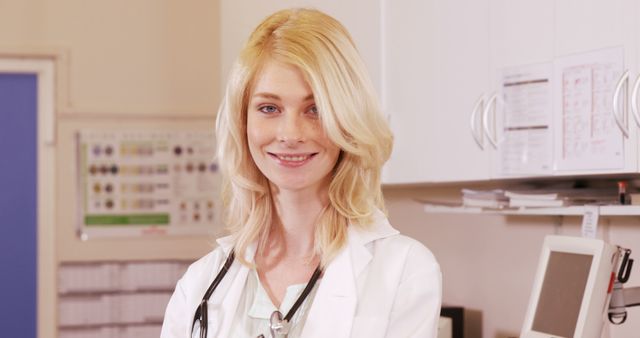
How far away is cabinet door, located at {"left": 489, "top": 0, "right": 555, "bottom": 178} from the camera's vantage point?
2.03 meters

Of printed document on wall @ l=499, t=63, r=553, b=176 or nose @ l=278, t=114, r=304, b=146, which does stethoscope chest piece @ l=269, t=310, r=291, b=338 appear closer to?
nose @ l=278, t=114, r=304, b=146

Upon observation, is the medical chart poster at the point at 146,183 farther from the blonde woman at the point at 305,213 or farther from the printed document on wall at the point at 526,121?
the blonde woman at the point at 305,213

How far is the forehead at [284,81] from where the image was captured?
128 centimetres

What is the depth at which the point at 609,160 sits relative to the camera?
5.97ft

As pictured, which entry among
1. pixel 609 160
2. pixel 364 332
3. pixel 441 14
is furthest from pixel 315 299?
pixel 441 14

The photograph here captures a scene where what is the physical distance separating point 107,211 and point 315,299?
10.1ft

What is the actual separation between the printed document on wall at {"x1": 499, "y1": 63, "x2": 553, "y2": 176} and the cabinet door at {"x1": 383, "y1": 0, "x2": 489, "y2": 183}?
10 centimetres

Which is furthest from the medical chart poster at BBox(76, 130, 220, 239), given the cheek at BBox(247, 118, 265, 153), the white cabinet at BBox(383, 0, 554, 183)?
the cheek at BBox(247, 118, 265, 153)

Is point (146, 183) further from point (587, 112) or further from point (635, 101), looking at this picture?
point (635, 101)

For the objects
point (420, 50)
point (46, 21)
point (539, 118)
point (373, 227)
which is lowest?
point (373, 227)

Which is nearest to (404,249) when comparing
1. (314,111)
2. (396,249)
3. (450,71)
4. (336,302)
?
(396,249)

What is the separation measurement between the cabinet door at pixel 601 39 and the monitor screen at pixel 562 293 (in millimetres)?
185

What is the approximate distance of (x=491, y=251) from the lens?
2.79m

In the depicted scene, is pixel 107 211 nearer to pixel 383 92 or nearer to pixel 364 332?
pixel 383 92
